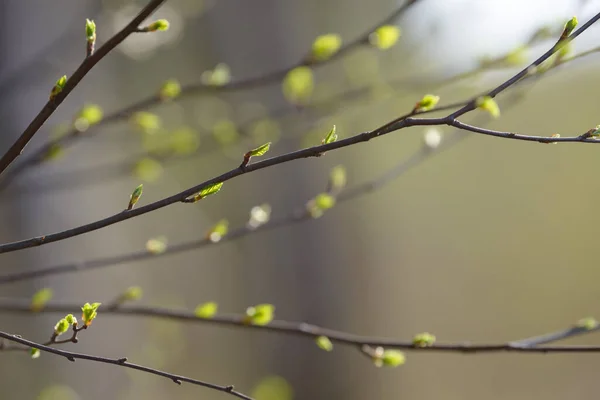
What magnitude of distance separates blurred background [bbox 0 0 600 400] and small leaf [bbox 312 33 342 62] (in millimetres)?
89

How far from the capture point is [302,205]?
1.26 meters

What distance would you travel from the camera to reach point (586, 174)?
86.7 inches

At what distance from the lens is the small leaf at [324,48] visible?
504 mm

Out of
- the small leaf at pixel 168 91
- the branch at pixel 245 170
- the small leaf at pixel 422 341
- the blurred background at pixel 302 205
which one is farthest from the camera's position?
the blurred background at pixel 302 205

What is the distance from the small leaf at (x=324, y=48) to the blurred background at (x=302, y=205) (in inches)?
3.5

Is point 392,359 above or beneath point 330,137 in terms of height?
beneath

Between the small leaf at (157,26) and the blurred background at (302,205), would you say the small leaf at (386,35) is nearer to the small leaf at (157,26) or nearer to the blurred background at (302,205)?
the blurred background at (302,205)

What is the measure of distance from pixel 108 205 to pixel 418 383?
1477mm

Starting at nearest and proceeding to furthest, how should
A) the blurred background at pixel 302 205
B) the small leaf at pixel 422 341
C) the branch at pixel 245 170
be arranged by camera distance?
1. the branch at pixel 245 170
2. the small leaf at pixel 422 341
3. the blurred background at pixel 302 205

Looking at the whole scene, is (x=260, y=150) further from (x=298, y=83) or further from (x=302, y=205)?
(x=302, y=205)

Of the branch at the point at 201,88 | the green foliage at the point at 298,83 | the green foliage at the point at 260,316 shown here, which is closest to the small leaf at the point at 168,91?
the branch at the point at 201,88

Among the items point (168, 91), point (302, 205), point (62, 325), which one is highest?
point (302, 205)

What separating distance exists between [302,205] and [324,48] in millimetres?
773

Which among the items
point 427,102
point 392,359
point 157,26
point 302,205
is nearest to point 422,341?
point 392,359
